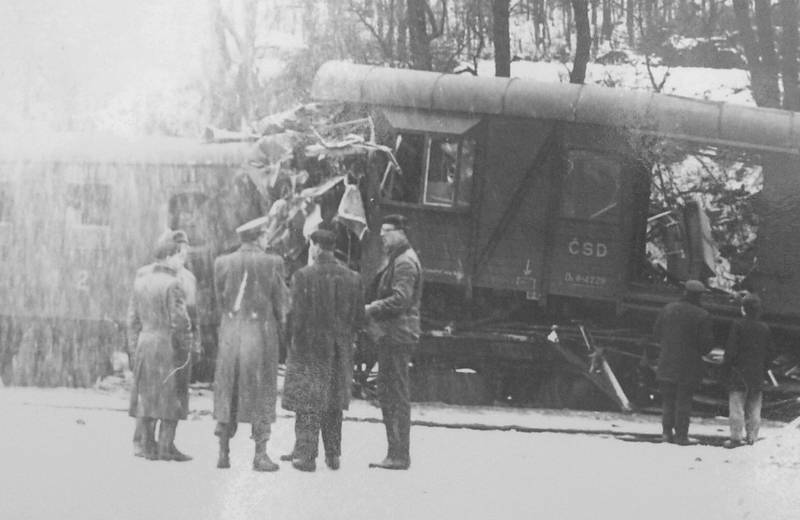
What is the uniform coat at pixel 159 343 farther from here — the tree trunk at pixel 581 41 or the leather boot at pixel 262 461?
the tree trunk at pixel 581 41

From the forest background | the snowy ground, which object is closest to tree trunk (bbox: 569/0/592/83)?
the forest background

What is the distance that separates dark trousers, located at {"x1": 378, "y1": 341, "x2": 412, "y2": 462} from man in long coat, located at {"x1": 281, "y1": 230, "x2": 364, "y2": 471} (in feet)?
0.85

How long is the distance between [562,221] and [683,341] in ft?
8.98

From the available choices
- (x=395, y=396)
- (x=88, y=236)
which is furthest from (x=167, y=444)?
(x=88, y=236)

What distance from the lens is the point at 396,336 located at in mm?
9102

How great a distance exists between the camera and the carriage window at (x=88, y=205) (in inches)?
569

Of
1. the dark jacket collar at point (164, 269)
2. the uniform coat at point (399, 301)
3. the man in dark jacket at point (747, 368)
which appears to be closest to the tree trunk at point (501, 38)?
the man in dark jacket at point (747, 368)

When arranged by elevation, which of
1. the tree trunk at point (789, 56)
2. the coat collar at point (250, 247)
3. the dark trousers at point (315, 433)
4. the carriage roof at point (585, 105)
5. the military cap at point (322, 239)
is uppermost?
the tree trunk at point (789, 56)

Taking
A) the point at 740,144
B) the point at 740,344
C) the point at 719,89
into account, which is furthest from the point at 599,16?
the point at 740,344

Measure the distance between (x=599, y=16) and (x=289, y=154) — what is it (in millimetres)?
6072

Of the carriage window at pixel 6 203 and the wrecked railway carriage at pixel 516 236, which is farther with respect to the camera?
the carriage window at pixel 6 203

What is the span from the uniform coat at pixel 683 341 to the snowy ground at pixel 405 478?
723mm

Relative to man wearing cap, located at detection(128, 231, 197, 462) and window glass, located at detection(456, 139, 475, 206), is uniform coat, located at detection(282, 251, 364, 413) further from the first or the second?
window glass, located at detection(456, 139, 475, 206)

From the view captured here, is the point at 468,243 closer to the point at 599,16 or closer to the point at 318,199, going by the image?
the point at 318,199
